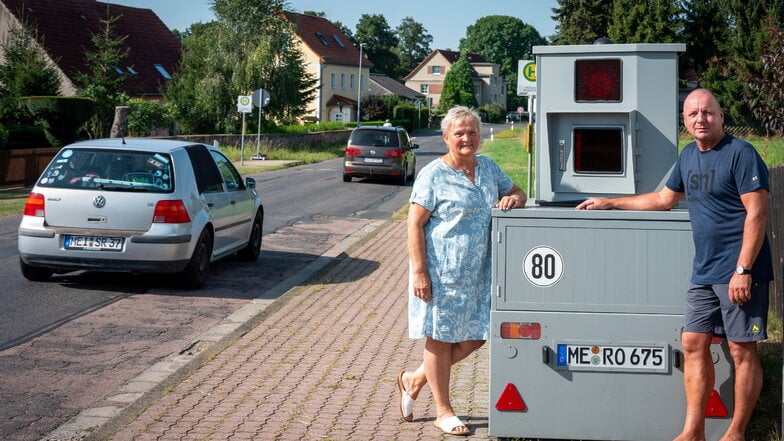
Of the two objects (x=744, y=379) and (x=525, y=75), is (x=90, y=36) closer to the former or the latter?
(x=525, y=75)

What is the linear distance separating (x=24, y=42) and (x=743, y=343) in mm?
38589

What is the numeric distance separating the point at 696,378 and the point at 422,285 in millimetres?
1487

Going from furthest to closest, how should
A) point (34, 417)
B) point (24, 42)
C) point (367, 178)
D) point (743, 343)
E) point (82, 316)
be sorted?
point (24, 42)
point (367, 178)
point (82, 316)
point (34, 417)
point (743, 343)

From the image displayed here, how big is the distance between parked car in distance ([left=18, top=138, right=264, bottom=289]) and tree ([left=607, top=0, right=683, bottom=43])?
60.6 meters

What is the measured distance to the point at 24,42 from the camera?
3922 cm

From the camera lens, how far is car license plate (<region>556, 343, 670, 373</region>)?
5.25 m

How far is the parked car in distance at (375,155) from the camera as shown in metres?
30.4

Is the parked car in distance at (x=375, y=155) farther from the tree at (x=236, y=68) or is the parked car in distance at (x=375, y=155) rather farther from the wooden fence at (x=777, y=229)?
the wooden fence at (x=777, y=229)

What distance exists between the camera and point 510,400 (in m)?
5.33

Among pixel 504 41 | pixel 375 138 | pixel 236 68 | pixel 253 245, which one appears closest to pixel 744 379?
pixel 253 245

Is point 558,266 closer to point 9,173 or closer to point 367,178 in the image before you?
point 9,173

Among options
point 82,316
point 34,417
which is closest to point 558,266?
point 34,417

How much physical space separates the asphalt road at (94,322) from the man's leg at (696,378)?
364cm

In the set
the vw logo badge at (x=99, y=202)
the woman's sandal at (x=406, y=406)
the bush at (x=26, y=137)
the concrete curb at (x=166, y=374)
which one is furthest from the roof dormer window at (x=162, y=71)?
the woman's sandal at (x=406, y=406)
